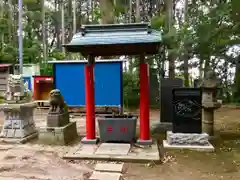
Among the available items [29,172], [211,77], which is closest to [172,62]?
[211,77]

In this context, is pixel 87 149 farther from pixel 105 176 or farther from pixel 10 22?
pixel 10 22

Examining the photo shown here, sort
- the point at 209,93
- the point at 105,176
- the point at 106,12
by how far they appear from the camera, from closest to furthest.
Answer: the point at 105,176 < the point at 209,93 < the point at 106,12

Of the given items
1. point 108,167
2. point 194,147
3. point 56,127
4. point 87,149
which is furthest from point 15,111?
point 194,147

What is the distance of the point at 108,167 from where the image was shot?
4133mm

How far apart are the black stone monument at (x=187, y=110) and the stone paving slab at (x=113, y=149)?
1097 millimetres

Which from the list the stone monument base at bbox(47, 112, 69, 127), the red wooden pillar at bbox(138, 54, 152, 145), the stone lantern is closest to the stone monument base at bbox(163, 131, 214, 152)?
the red wooden pillar at bbox(138, 54, 152, 145)

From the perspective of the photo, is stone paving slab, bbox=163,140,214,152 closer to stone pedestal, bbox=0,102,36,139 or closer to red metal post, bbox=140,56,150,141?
red metal post, bbox=140,56,150,141

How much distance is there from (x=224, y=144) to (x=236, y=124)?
101 inches

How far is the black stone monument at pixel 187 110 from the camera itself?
5.16m

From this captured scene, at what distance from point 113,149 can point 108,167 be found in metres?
0.82

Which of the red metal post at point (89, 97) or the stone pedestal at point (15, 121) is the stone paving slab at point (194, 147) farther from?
the stone pedestal at point (15, 121)

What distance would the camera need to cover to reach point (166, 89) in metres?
6.71

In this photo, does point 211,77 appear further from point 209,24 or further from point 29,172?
point 29,172

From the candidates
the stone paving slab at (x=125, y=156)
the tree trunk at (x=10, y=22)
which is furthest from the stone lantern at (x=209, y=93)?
the tree trunk at (x=10, y=22)
